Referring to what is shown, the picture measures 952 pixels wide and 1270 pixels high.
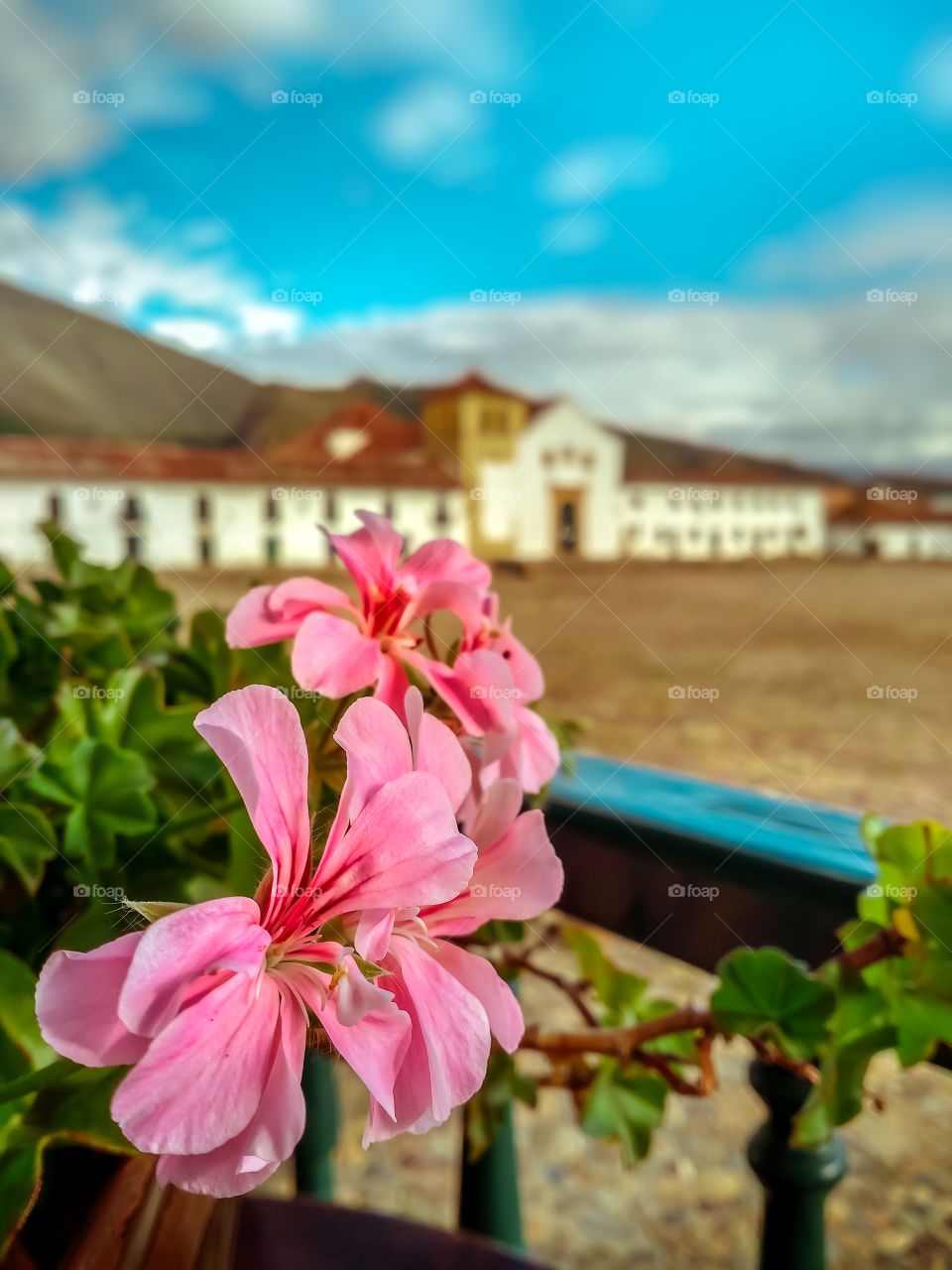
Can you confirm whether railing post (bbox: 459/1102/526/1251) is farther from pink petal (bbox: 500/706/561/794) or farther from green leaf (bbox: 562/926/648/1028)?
pink petal (bbox: 500/706/561/794)

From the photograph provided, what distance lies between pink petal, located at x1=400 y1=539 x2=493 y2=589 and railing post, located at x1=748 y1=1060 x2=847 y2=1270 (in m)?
0.22

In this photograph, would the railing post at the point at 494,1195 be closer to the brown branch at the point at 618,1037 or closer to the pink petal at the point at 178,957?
the brown branch at the point at 618,1037

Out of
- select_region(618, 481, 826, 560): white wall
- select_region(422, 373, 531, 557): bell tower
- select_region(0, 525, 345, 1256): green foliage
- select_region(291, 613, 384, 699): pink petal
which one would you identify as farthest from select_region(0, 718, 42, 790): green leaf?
select_region(422, 373, 531, 557): bell tower

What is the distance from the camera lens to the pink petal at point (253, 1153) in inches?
4.6

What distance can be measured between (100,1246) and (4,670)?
203mm

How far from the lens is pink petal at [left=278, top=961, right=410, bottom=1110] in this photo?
124mm

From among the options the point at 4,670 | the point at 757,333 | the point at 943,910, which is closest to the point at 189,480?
the point at 4,670

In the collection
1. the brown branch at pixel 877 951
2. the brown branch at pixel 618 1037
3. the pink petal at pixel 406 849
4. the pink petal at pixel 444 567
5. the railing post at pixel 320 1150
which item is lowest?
the railing post at pixel 320 1150

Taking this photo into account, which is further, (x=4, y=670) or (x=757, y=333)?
(x=757, y=333)

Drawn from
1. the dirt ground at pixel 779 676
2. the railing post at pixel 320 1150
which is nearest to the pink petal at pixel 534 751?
the railing post at pixel 320 1150

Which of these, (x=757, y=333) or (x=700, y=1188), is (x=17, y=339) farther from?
(x=757, y=333)

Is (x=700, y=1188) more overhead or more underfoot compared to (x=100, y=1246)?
more underfoot

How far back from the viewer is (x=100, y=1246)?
0.17 meters

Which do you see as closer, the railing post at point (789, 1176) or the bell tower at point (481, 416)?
the railing post at point (789, 1176)
